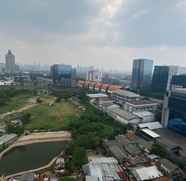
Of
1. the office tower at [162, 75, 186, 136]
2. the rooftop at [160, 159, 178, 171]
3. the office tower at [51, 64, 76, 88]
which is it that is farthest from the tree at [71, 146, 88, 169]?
the office tower at [51, 64, 76, 88]

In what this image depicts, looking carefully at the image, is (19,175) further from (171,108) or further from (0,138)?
(171,108)

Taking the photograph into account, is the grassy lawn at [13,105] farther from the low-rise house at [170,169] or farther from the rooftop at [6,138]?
the low-rise house at [170,169]

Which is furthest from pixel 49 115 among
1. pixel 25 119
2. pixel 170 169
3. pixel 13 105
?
pixel 170 169

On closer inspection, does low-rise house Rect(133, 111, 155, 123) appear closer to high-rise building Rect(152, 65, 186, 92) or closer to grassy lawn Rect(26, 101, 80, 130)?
grassy lawn Rect(26, 101, 80, 130)

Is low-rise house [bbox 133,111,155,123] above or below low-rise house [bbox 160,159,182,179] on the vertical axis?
above

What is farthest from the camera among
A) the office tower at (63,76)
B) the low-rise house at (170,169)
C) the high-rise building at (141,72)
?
the office tower at (63,76)

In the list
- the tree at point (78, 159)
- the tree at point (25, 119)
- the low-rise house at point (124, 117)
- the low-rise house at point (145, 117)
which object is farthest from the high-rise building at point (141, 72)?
the tree at point (78, 159)
